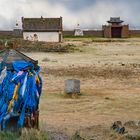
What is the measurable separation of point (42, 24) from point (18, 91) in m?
67.2

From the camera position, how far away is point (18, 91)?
8.48 meters

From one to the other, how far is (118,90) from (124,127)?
743cm

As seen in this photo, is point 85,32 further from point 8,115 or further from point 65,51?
point 8,115

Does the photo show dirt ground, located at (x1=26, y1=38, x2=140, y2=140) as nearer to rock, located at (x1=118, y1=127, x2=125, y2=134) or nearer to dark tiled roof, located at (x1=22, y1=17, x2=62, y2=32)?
rock, located at (x1=118, y1=127, x2=125, y2=134)

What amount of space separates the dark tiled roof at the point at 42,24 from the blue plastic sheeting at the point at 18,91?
64840 millimetres

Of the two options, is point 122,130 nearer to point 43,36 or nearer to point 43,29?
point 43,29

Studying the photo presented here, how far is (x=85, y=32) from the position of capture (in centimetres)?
11000

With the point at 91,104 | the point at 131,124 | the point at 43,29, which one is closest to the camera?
the point at 131,124

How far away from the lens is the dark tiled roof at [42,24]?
74.0 metres

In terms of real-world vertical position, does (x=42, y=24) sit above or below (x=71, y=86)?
above

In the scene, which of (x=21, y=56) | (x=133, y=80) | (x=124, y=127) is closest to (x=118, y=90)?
(x=133, y=80)

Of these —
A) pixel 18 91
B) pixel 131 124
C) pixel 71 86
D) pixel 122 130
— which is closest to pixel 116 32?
pixel 71 86

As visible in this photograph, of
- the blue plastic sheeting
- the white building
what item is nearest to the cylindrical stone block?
the blue plastic sheeting

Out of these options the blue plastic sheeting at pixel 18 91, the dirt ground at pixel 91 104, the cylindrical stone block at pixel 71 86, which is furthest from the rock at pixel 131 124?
the cylindrical stone block at pixel 71 86
